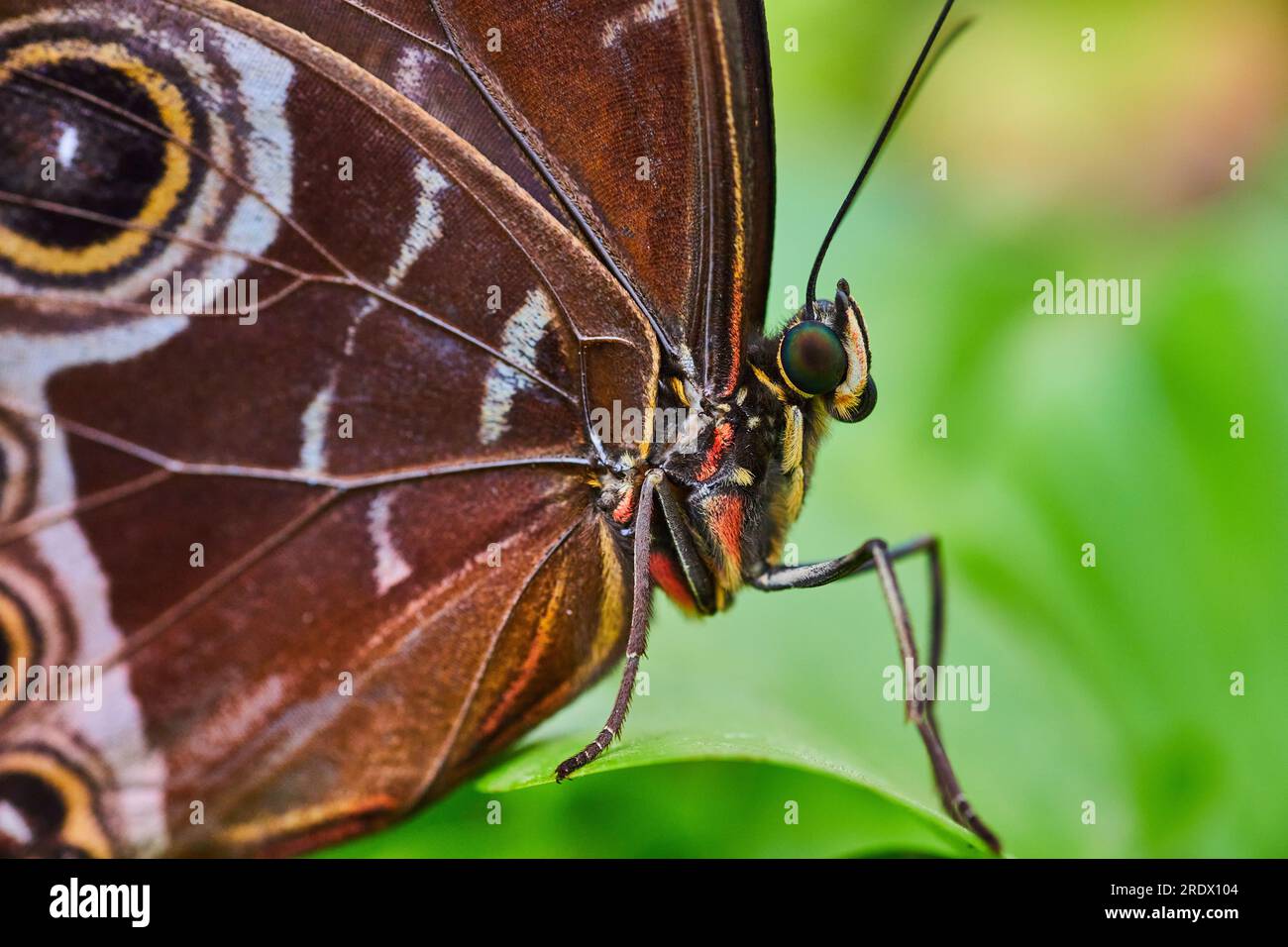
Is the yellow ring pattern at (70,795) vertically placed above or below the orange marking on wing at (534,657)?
below

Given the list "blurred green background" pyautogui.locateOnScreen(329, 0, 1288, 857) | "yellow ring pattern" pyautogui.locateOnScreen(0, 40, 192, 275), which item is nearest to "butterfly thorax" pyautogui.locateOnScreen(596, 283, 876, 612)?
"blurred green background" pyautogui.locateOnScreen(329, 0, 1288, 857)

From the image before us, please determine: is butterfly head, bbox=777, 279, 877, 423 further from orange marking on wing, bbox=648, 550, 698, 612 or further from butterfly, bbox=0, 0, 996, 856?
orange marking on wing, bbox=648, 550, 698, 612

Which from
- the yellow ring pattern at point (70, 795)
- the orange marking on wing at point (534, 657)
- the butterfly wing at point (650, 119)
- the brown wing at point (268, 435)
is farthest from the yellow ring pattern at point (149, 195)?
the orange marking on wing at point (534, 657)

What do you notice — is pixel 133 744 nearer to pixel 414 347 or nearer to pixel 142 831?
pixel 142 831

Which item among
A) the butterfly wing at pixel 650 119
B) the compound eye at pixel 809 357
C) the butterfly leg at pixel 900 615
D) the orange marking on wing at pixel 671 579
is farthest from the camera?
the orange marking on wing at pixel 671 579

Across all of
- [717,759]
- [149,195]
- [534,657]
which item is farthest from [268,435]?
[717,759]

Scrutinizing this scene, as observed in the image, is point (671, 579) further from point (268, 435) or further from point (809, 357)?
point (268, 435)

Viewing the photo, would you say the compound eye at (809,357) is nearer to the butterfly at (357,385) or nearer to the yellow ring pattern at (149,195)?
the butterfly at (357,385)
